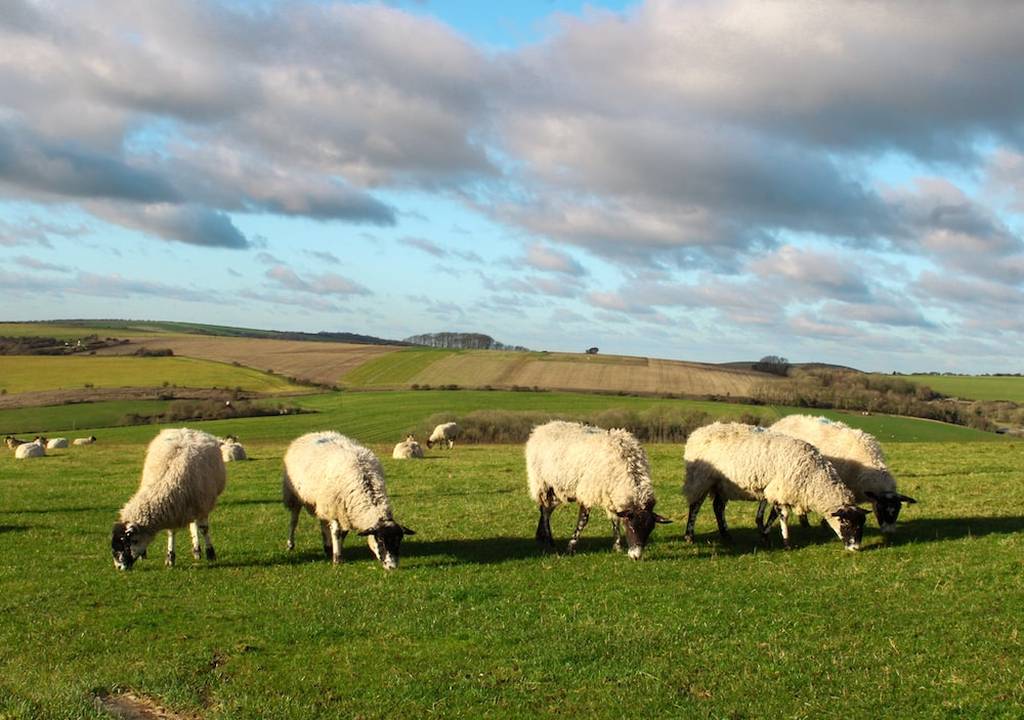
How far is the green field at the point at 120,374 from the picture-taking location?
81688mm

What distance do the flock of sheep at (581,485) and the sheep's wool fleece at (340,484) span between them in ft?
0.08

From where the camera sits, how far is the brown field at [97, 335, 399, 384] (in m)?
98.3

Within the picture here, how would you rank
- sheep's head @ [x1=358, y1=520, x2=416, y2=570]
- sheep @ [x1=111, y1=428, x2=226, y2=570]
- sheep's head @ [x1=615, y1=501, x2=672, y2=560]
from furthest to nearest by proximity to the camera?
sheep @ [x1=111, y1=428, x2=226, y2=570] → sheep's head @ [x1=615, y1=501, x2=672, y2=560] → sheep's head @ [x1=358, y1=520, x2=416, y2=570]

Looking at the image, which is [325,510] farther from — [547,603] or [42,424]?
[42,424]

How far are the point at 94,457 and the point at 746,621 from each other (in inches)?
1432

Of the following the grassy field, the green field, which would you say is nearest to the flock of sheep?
the grassy field

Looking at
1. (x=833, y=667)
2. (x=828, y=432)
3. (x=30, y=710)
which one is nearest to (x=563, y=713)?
(x=833, y=667)

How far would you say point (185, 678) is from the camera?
360 inches

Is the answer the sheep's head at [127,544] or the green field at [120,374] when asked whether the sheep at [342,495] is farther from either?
the green field at [120,374]

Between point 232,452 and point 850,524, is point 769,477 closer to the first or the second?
point 850,524

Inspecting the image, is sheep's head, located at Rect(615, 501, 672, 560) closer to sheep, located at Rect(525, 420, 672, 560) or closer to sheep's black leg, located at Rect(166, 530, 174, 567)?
sheep, located at Rect(525, 420, 672, 560)

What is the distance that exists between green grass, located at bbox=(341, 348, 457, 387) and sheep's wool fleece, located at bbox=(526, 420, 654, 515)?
73.8 m

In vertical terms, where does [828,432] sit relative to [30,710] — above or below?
above

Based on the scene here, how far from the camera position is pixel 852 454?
57.4 ft
